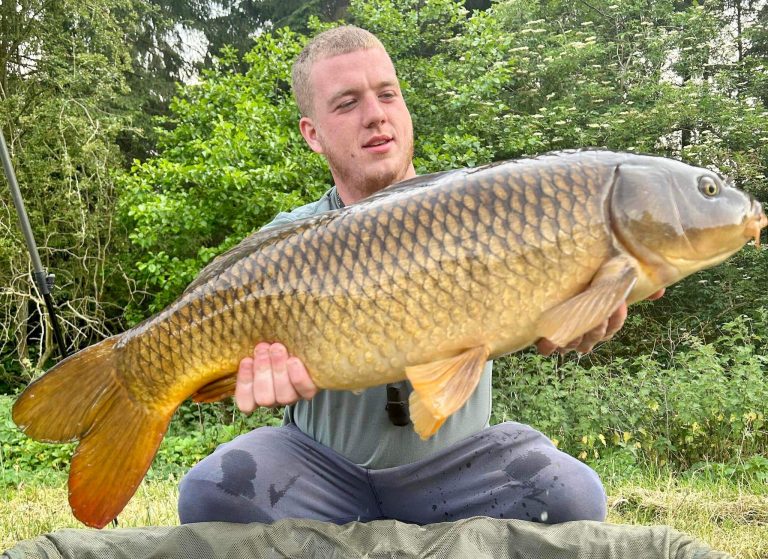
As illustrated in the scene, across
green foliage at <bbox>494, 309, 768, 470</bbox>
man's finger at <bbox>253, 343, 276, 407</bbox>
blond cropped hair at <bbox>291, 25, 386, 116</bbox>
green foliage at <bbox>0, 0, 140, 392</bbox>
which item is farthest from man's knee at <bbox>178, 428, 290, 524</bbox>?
green foliage at <bbox>0, 0, 140, 392</bbox>

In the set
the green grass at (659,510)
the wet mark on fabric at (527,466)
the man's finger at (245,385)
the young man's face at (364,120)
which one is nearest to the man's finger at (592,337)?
the wet mark on fabric at (527,466)

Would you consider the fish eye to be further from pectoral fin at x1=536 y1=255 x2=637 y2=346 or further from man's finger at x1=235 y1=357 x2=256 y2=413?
man's finger at x1=235 y1=357 x2=256 y2=413

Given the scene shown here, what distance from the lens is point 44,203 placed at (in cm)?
769

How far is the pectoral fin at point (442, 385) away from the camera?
1.41 m

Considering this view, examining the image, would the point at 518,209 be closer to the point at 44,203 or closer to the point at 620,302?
the point at 620,302

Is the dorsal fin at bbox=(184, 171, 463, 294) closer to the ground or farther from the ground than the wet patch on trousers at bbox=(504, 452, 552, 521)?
farther from the ground

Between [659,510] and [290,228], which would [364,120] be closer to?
[290,228]

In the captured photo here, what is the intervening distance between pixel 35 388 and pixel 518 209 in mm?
1000

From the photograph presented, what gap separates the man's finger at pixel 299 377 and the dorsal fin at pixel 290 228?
24 cm

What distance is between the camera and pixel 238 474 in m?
1.95

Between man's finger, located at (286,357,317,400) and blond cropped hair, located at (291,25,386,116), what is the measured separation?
41.0 inches

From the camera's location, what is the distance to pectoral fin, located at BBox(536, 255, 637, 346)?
136cm

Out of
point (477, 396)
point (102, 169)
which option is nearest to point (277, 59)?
point (102, 169)

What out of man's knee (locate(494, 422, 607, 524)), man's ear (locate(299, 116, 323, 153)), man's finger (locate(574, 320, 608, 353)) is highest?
man's ear (locate(299, 116, 323, 153))
